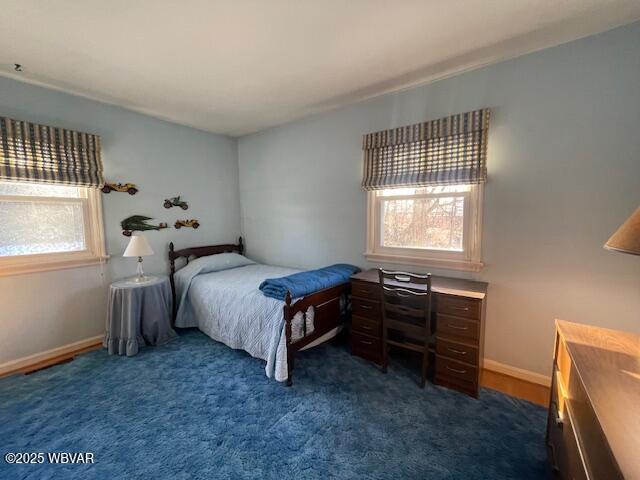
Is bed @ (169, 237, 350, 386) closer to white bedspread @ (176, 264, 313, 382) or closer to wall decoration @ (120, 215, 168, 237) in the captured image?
white bedspread @ (176, 264, 313, 382)

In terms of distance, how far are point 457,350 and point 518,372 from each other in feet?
2.27

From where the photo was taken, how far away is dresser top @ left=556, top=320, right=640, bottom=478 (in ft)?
2.31

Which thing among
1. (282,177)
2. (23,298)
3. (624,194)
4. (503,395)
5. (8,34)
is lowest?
(503,395)

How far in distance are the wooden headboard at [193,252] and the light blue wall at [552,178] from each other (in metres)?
2.67

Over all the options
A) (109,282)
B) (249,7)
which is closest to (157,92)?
(249,7)

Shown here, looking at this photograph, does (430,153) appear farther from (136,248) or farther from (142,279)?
(142,279)

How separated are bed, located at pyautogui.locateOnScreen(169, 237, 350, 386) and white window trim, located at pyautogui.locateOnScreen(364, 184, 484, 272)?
20.5 inches

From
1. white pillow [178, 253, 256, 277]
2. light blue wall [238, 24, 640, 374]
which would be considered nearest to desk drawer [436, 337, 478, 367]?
light blue wall [238, 24, 640, 374]

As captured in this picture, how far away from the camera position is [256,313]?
2.45 m

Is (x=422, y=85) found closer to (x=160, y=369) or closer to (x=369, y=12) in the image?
(x=369, y=12)

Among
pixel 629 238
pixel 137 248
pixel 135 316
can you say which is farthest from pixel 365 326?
pixel 137 248

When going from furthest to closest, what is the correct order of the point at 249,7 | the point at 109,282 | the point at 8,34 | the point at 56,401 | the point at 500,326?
1. the point at 109,282
2. the point at 500,326
3. the point at 56,401
4. the point at 8,34
5. the point at 249,7

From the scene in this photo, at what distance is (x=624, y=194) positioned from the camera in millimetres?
1857

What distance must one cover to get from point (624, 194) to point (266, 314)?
2759mm
